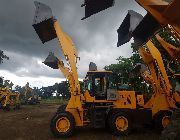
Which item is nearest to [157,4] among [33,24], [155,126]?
[33,24]

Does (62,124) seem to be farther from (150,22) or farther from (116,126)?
(150,22)

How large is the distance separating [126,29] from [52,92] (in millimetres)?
56413

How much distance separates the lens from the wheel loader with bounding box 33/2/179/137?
436 inches

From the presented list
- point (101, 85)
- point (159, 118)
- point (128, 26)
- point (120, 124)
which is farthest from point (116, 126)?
point (128, 26)

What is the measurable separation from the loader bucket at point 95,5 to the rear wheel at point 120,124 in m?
6.73

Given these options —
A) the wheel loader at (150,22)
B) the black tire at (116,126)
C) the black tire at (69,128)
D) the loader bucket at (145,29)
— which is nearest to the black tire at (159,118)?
the black tire at (116,126)

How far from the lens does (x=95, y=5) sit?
5.54 meters

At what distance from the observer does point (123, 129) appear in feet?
37.3

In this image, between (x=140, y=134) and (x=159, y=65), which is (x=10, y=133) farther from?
(x=159, y=65)

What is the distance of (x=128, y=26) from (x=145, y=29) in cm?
109

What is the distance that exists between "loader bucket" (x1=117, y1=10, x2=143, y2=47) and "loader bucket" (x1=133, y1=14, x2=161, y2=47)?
18 centimetres

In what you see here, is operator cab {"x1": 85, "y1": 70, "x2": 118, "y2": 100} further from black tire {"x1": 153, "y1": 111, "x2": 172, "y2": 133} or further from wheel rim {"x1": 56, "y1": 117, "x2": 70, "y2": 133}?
black tire {"x1": 153, "y1": 111, "x2": 172, "y2": 133}

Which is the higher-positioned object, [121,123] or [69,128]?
[121,123]

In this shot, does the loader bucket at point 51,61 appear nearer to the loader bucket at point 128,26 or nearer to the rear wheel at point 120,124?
the rear wheel at point 120,124
